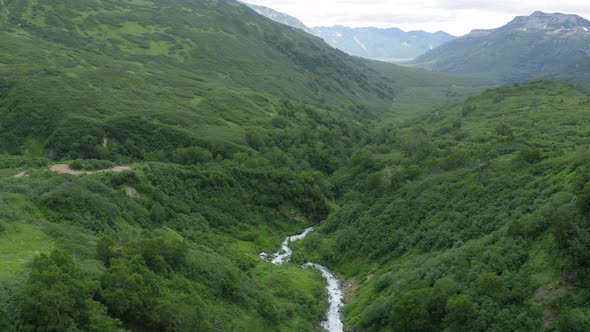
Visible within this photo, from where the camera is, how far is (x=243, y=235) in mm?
91875

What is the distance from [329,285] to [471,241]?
23.6 metres

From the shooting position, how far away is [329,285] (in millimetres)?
76688

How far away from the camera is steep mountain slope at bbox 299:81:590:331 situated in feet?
155

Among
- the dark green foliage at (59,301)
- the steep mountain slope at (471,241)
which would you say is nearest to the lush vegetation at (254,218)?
the dark green foliage at (59,301)

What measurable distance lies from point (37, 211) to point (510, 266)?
53.4m

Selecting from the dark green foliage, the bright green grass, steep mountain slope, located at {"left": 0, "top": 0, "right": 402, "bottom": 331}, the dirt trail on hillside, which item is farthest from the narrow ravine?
the bright green grass

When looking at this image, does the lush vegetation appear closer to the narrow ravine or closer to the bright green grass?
the bright green grass

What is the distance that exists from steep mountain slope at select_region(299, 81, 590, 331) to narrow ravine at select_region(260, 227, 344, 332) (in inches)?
87.1

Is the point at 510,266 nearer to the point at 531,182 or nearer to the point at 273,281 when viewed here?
the point at 531,182

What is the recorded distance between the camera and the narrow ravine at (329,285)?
63466mm

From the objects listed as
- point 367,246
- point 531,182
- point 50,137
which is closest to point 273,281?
point 367,246

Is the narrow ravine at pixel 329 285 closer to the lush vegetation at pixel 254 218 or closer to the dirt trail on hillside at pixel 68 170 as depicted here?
the lush vegetation at pixel 254 218

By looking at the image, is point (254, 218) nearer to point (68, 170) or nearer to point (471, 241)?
point (68, 170)

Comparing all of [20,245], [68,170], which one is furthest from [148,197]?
[20,245]
